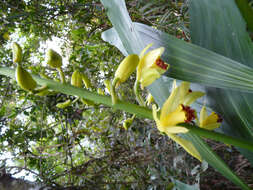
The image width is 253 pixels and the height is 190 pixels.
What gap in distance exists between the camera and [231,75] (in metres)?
0.39

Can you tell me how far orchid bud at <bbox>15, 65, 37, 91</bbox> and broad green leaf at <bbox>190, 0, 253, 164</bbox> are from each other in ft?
1.34

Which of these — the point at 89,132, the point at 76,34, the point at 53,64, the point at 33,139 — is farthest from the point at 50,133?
the point at 53,64

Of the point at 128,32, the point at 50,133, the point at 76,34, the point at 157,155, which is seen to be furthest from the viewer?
the point at 50,133

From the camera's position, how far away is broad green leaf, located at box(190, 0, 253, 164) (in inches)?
20.0

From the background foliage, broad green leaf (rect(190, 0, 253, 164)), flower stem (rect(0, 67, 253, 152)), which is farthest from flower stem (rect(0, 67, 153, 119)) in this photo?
the background foliage

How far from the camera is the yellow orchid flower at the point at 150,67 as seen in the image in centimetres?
46

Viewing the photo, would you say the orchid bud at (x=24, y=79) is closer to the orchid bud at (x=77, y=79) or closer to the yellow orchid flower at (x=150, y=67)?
the orchid bud at (x=77, y=79)

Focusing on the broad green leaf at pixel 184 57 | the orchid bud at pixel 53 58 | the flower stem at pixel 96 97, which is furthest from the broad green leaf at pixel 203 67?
the orchid bud at pixel 53 58

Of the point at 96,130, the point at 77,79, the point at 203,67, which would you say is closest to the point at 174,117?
the point at 203,67

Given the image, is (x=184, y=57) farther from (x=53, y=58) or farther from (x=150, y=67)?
(x=53, y=58)

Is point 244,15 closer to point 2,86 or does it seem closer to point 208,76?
point 208,76

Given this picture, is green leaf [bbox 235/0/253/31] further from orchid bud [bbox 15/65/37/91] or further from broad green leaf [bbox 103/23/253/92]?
orchid bud [bbox 15/65/37/91]

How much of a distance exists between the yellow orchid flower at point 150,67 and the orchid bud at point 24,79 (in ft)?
0.72

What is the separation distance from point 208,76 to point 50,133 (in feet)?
5.11
